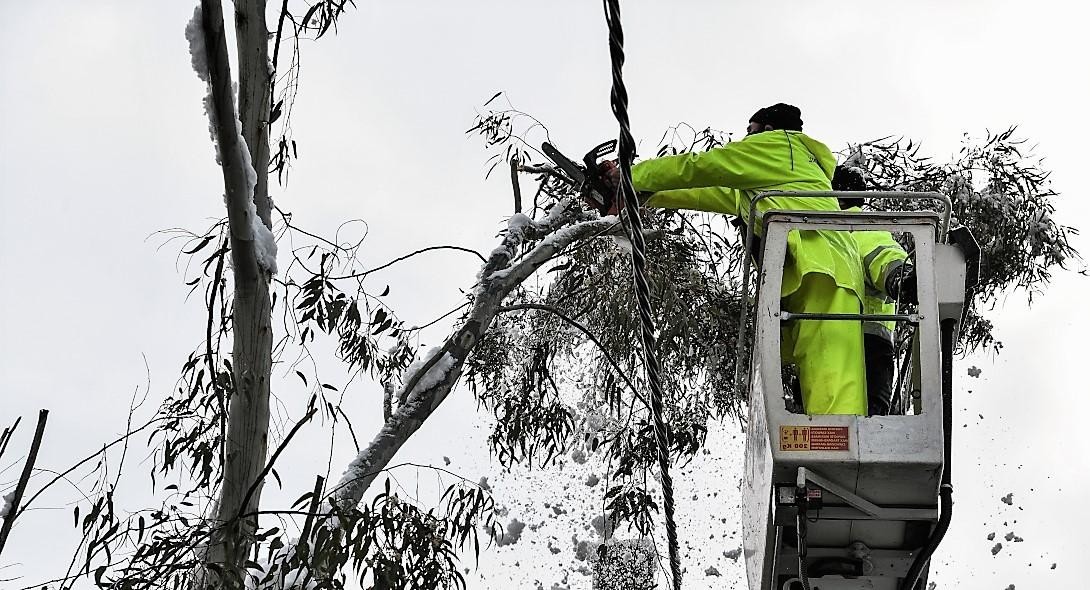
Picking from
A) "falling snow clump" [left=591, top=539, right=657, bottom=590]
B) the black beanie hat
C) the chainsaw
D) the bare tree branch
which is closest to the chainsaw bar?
the chainsaw

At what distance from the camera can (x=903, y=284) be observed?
4328 millimetres

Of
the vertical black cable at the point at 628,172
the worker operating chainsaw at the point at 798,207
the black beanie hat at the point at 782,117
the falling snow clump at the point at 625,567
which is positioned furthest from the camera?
the falling snow clump at the point at 625,567

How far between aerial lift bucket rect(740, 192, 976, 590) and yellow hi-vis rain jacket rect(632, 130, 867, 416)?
0.29 ft

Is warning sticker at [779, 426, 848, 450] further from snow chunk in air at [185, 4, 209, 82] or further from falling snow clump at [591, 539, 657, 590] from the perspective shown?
falling snow clump at [591, 539, 657, 590]

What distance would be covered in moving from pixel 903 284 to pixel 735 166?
2.32 ft

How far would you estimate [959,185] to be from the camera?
8.10m

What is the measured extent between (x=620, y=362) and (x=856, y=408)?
111 inches

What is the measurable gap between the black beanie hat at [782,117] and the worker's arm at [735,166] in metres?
0.25

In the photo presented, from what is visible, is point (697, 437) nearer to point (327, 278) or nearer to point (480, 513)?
point (480, 513)

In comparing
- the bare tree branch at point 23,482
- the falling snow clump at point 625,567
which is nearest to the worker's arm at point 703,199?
the bare tree branch at point 23,482

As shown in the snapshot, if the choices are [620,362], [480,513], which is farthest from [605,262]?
[480,513]

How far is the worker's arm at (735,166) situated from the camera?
4.69 metres

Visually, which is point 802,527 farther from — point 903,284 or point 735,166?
point 735,166

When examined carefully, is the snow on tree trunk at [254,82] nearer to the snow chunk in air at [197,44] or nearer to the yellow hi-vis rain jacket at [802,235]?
the snow chunk in air at [197,44]
